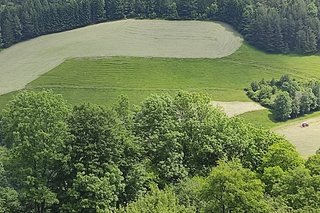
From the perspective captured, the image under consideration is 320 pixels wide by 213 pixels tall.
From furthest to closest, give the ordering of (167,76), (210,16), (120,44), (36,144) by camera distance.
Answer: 1. (210,16)
2. (120,44)
3. (167,76)
4. (36,144)

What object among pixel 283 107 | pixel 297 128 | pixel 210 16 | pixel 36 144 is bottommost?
pixel 297 128

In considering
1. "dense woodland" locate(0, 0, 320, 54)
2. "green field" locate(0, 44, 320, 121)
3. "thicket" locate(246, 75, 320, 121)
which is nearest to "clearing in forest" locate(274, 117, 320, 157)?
"thicket" locate(246, 75, 320, 121)

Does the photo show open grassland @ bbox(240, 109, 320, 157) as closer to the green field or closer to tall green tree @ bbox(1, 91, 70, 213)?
the green field

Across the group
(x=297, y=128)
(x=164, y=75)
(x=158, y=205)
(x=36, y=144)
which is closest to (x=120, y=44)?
(x=164, y=75)

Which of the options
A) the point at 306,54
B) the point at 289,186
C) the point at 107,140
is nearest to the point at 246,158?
the point at 289,186

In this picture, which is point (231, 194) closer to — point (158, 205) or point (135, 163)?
point (158, 205)

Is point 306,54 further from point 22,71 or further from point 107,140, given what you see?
point 107,140
